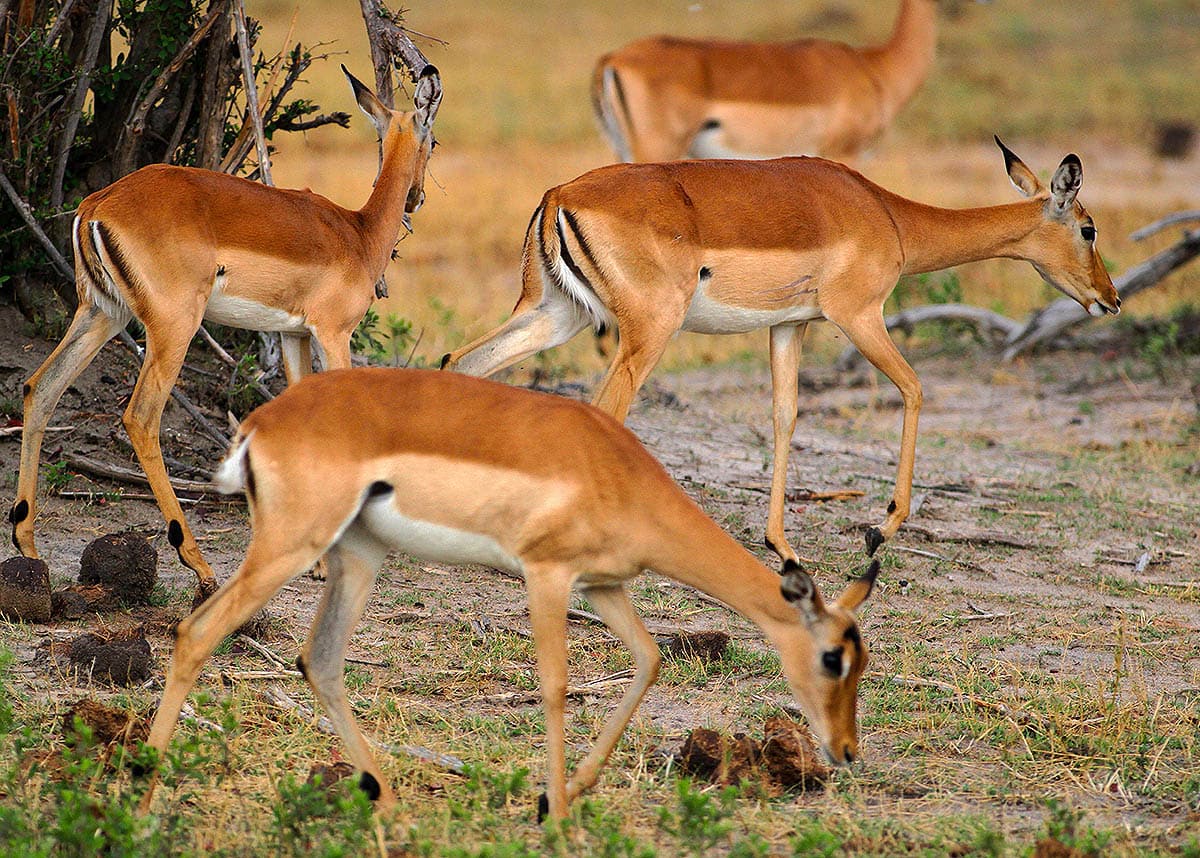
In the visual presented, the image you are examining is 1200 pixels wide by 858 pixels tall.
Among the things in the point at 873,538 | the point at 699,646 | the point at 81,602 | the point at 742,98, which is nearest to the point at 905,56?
the point at 742,98

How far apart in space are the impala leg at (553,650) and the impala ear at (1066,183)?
3683 mm

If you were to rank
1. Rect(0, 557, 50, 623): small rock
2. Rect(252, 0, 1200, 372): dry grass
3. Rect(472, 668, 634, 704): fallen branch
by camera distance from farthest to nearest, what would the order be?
Rect(252, 0, 1200, 372): dry grass, Rect(0, 557, 50, 623): small rock, Rect(472, 668, 634, 704): fallen branch

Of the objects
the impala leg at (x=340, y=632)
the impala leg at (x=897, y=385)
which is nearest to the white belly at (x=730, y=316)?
the impala leg at (x=897, y=385)

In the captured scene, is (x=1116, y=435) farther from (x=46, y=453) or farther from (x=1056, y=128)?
(x=1056, y=128)

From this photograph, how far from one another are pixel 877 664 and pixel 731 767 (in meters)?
1.22

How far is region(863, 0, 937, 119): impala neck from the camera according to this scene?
1189 centimetres

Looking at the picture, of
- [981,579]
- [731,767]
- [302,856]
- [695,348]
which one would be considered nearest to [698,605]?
[981,579]

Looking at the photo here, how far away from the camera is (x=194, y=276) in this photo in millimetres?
5176

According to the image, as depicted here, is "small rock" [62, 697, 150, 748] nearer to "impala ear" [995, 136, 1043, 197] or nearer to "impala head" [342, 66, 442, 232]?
"impala head" [342, 66, 442, 232]

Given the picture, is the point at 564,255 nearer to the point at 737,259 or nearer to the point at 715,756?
the point at 737,259

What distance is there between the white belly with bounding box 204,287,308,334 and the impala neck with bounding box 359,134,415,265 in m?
0.48

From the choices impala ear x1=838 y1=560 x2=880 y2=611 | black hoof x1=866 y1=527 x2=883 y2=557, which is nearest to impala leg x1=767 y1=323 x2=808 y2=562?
black hoof x1=866 y1=527 x2=883 y2=557

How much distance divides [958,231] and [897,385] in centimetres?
80

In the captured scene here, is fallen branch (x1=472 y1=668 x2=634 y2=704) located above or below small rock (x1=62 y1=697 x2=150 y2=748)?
below
